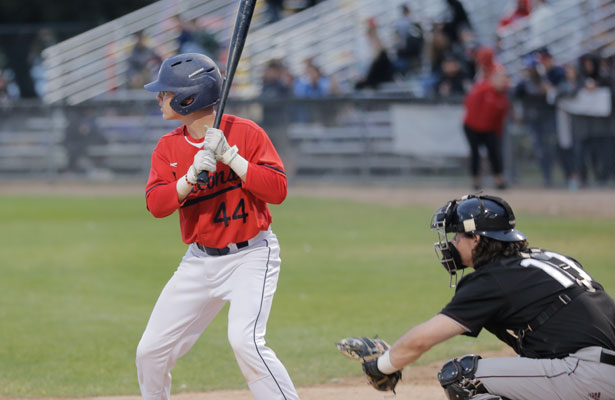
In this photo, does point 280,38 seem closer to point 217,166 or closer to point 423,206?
point 423,206

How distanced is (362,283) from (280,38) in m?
14.1

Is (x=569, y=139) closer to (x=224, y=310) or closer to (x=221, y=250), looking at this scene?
(x=224, y=310)

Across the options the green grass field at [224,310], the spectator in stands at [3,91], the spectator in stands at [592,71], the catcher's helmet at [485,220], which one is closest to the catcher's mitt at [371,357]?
the catcher's helmet at [485,220]

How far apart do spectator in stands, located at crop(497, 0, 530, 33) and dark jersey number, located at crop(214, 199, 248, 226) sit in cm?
1611

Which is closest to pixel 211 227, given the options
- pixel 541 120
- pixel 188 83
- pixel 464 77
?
pixel 188 83

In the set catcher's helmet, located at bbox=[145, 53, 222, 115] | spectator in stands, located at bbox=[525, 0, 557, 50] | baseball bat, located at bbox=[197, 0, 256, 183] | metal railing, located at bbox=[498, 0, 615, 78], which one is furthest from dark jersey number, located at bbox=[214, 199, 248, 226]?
spectator in stands, located at bbox=[525, 0, 557, 50]

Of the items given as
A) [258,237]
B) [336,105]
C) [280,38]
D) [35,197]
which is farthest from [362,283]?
[280,38]

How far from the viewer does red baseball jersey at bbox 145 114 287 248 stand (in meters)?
4.52

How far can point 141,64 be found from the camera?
20.9m

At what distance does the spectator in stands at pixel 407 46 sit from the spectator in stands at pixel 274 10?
563 cm

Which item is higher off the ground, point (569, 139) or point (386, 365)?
point (386, 365)

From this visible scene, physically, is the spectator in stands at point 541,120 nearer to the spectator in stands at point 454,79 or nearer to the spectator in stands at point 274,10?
the spectator in stands at point 454,79

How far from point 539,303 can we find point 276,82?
1575cm

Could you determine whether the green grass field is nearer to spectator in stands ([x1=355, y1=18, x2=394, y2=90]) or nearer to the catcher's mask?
the catcher's mask
